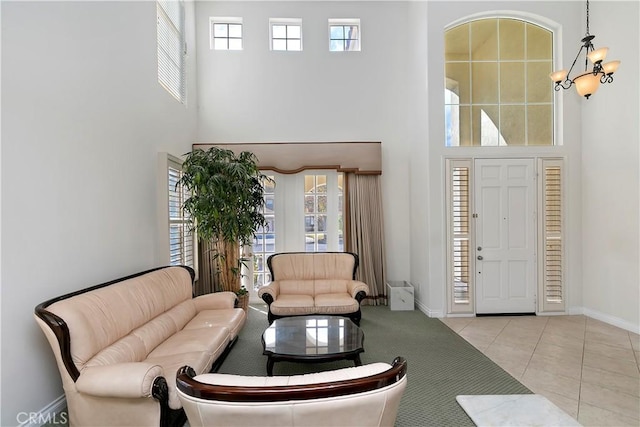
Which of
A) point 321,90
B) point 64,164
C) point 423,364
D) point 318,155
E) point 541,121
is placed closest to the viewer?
point 64,164

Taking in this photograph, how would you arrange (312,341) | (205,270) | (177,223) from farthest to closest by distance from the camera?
(205,270), (177,223), (312,341)

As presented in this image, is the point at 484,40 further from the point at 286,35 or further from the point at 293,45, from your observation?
the point at 286,35

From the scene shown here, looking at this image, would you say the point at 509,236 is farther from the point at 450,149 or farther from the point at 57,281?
the point at 57,281

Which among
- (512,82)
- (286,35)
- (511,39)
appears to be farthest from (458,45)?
(286,35)

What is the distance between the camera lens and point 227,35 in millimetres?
5543

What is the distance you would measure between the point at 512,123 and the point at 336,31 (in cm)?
324

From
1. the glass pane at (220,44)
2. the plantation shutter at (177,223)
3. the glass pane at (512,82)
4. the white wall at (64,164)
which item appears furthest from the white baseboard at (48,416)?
the glass pane at (512,82)

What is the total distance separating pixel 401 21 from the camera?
5.53 meters

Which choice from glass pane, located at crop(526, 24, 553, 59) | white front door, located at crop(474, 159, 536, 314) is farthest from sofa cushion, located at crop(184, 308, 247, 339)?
glass pane, located at crop(526, 24, 553, 59)

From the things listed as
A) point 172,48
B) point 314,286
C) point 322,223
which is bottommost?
point 314,286

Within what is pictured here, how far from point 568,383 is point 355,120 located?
4375 millimetres

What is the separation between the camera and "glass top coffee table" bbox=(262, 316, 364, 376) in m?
2.59

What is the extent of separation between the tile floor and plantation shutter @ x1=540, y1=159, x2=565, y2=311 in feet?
0.97

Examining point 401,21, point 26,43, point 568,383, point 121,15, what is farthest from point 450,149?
point 26,43
